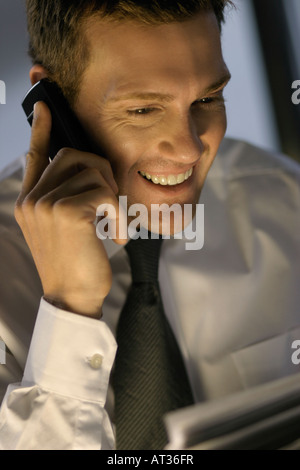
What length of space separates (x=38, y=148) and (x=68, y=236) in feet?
0.84

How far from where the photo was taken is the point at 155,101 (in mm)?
1046

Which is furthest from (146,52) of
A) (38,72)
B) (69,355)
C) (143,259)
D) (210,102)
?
(69,355)

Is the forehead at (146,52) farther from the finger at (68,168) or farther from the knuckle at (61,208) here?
the knuckle at (61,208)

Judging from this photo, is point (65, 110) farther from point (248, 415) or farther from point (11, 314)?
point (248, 415)

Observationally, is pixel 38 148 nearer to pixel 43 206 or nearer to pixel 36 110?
pixel 36 110

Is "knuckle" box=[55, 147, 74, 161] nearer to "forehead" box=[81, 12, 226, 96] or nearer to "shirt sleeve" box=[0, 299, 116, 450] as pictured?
"forehead" box=[81, 12, 226, 96]

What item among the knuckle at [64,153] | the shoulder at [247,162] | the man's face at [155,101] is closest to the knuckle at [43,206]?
the knuckle at [64,153]

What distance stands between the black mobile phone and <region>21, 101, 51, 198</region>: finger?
0.06ft

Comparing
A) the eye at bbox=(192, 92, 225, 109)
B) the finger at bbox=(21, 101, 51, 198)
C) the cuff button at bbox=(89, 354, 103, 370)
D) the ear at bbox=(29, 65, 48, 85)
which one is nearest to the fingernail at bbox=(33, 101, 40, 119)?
the finger at bbox=(21, 101, 51, 198)

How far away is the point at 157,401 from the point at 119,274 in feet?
1.12

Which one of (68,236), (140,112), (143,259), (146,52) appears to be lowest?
(143,259)

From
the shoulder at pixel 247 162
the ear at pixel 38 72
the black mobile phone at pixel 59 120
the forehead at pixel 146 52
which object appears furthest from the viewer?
the shoulder at pixel 247 162

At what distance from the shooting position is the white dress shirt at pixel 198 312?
934mm
